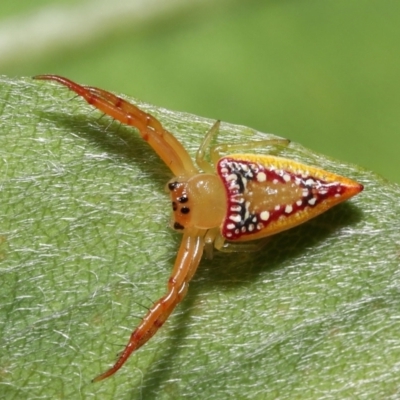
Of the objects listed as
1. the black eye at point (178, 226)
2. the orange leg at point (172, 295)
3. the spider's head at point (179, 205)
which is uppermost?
the spider's head at point (179, 205)

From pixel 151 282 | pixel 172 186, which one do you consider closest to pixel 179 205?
pixel 172 186

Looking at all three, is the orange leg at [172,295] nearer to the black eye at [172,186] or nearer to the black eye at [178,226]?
the black eye at [178,226]

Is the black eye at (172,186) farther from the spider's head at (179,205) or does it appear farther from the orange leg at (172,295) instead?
the orange leg at (172,295)

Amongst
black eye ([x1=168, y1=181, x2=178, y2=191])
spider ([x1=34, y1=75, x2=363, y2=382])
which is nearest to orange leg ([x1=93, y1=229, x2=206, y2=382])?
spider ([x1=34, y1=75, x2=363, y2=382])

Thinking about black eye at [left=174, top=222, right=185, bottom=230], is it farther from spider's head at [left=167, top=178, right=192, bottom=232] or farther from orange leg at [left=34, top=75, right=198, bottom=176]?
orange leg at [left=34, top=75, right=198, bottom=176]

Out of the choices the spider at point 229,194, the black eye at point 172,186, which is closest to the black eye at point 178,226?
the spider at point 229,194

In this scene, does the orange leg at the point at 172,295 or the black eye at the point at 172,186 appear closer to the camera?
the orange leg at the point at 172,295

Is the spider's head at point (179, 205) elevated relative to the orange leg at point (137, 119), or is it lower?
lower

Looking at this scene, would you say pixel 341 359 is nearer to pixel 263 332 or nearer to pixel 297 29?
pixel 263 332
